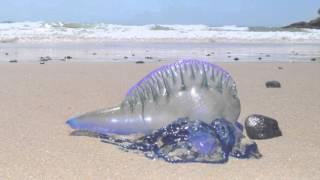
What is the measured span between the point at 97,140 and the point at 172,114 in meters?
0.37

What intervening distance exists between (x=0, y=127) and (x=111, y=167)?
3.17 feet

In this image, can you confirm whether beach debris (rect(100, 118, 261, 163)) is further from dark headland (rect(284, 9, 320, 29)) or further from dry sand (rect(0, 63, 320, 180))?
dark headland (rect(284, 9, 320, 29))

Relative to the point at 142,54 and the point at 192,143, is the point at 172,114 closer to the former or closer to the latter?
the point at 192,143

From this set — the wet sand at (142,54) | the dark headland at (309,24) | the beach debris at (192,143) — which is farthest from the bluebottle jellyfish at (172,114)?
the dark headland at (309,24)

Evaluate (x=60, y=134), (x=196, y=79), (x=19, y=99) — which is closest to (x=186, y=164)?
(x=196, y=79)

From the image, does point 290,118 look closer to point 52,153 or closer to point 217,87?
point 217,87

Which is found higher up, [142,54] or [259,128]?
[259,128]

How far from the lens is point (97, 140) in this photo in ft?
A: 8.33

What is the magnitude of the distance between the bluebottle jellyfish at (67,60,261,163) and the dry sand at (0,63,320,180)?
0.08 m

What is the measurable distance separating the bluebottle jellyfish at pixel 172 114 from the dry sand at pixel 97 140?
0.08 metres

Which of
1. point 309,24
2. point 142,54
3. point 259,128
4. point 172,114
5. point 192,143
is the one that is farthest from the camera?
point 309,24

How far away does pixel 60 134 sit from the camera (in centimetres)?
271

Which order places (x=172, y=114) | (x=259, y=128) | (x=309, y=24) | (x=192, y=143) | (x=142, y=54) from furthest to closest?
(x=309, y=24) < (x=142, y=54) < (x=259, y=128) < (x=172, y=114) < (x=192, y=143)

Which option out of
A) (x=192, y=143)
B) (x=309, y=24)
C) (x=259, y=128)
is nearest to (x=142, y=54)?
(x=259, y=128)
